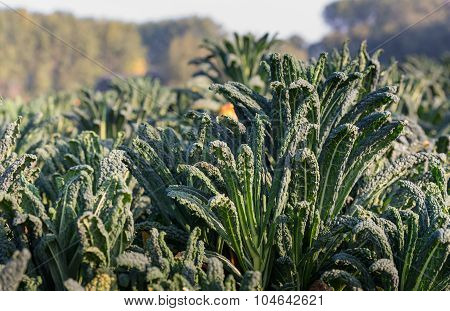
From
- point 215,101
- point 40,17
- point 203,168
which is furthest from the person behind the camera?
point 40,17

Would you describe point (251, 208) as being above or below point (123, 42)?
below

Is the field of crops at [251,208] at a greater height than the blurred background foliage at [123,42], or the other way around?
the blurred background foliage at [123,42]

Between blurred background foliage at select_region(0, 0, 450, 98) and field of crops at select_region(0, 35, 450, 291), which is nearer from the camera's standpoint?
field of crops at select_region(0, 35, 450, 291)

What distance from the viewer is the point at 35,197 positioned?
1847mm

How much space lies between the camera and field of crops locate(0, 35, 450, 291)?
1754 mm

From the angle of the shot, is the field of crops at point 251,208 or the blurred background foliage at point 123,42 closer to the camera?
the field of crops at point 251,208

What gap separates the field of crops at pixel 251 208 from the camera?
1.75 m

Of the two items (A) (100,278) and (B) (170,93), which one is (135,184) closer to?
(A) (100,278)

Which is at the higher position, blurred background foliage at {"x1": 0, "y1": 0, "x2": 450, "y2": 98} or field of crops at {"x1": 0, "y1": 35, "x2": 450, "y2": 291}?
blurred background foliage at {"x1": 0, "y1": 0, "x2": 450, "y2": 98}

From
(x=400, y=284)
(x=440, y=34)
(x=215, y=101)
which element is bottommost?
(x=400, y=284)

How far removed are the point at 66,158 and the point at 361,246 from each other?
140 centimetres

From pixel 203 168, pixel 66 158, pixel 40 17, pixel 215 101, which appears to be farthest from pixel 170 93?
pixel 40 17

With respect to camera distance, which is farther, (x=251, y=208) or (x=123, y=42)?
(x=123, y=42)

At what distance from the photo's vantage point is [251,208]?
2.00m
